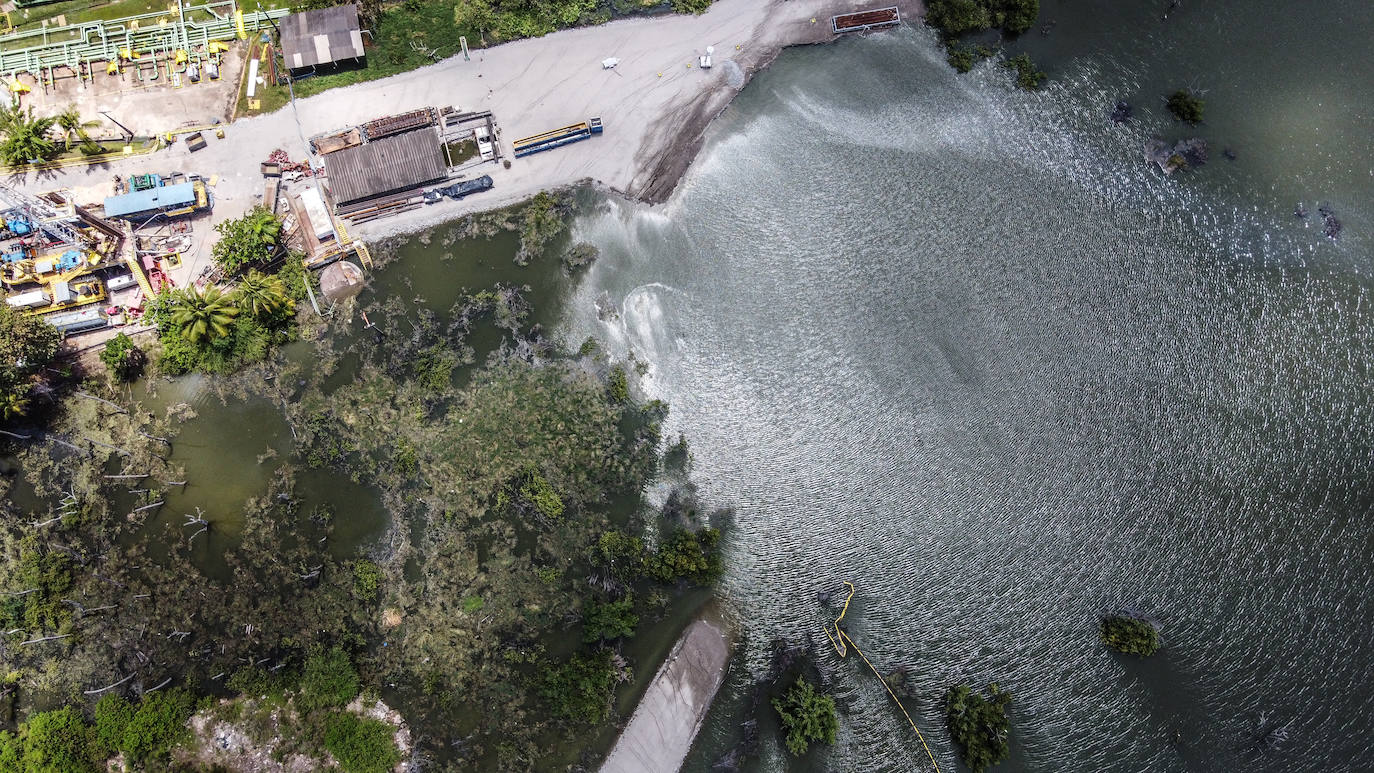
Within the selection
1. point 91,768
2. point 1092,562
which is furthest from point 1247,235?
point 91,768

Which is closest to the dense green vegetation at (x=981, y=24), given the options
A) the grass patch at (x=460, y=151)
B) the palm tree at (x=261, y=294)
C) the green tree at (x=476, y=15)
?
the green tree at (x=476, y=15)

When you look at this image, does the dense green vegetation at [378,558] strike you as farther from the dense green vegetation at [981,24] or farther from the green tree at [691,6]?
the dense green vegetation at [981,24]

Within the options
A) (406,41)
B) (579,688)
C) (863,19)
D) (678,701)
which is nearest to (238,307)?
(406,41)

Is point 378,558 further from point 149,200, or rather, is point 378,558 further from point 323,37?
point 323,37

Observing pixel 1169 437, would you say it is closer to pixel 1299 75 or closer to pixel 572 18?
pixel 1299 75

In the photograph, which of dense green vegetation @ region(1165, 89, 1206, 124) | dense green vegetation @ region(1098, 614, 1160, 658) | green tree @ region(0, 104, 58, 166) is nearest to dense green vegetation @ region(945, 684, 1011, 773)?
dense green vegetation @ region(1098, 614, 1160, 658)

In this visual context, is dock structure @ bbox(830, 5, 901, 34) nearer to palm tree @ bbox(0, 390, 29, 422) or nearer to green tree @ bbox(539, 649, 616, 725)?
green tree @ bbox(539, 649, 616, 725)
